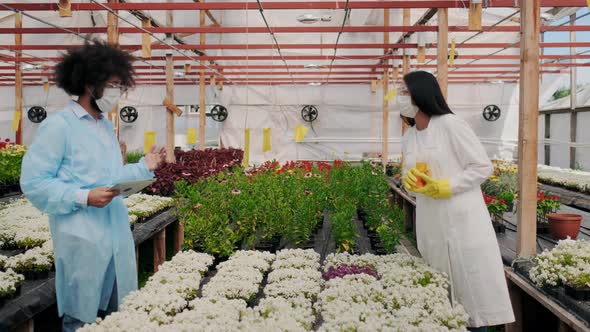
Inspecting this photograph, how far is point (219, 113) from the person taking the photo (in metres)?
17.7

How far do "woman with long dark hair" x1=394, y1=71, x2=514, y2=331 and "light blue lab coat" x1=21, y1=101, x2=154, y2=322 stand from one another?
5.06ft

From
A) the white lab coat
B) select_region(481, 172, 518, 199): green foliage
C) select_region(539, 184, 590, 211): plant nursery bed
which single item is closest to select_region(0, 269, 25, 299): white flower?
the white lab coat

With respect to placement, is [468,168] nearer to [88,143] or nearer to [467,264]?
[467,264]

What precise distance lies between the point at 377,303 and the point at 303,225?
218 centimetres

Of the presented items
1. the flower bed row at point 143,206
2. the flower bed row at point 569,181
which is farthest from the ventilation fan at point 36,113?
the flower bed row at point 569,181

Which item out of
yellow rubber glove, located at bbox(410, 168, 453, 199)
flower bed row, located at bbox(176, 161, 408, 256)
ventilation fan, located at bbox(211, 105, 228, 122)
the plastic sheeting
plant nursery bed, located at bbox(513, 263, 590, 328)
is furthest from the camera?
ventilation fan, located at bbox(211, 105, 228, 122)

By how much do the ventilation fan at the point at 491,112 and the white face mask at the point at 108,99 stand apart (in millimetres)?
16111

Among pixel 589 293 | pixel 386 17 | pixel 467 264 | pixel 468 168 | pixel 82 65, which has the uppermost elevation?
pixel 386 17

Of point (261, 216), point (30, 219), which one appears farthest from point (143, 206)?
point (261, 216)

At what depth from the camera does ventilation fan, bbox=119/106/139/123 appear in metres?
17.9

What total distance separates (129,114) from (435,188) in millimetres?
16517

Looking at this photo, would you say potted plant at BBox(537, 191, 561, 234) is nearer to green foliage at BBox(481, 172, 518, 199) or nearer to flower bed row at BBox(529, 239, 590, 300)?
green foliage at BBox(481, 172, 518, 199)

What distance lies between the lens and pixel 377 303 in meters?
2.46

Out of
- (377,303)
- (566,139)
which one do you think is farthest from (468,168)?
(566,139)
